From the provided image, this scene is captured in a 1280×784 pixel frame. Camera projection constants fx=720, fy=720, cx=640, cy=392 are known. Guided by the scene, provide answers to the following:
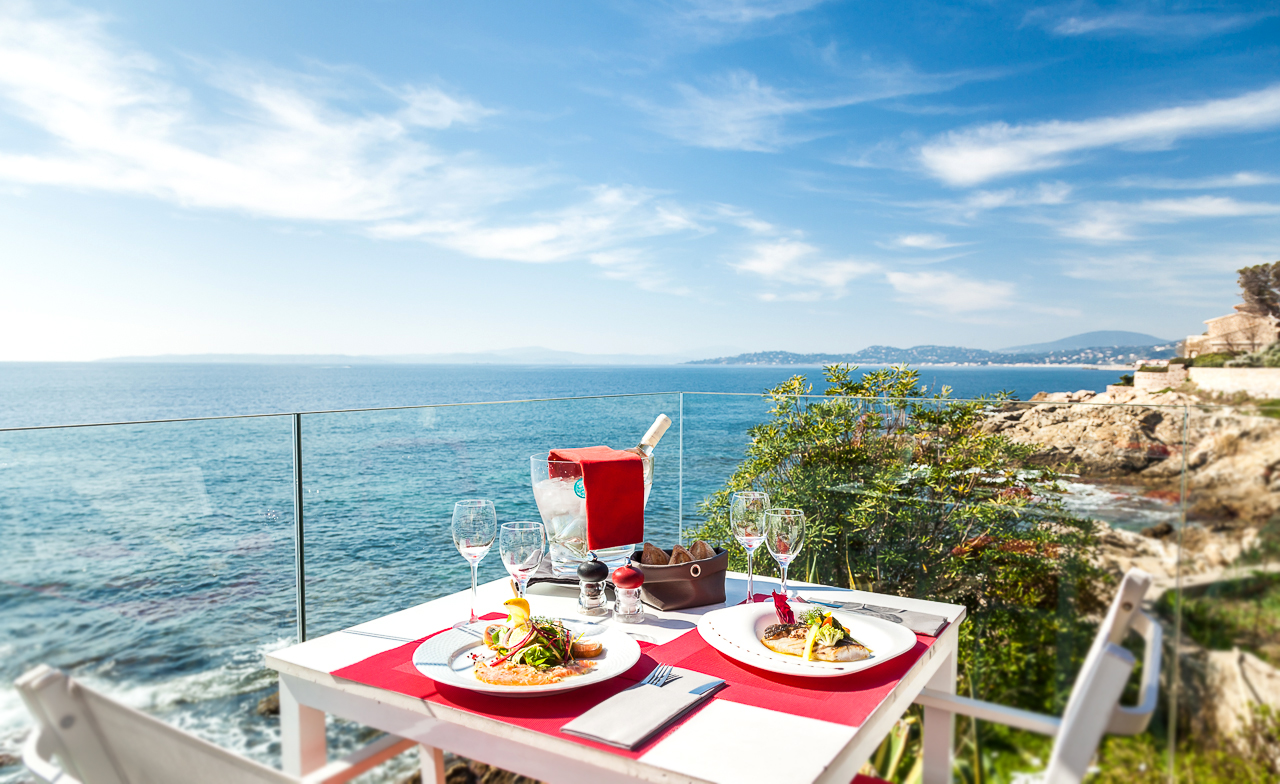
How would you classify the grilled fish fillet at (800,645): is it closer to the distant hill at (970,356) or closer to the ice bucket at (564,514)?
the ice bucket at (564,514)

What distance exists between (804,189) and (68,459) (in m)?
34.4

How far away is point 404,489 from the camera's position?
2514 millimetres

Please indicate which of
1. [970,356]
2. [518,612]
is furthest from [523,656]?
[970,356]

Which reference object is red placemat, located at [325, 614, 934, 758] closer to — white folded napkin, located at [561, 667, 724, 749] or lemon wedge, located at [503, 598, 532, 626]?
white folded napkin, located at [561, 667, 724, 749]

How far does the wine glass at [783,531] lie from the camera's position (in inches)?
58.8

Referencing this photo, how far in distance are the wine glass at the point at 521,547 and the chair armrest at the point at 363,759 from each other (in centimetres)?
35

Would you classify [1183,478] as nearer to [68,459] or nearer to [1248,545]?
[1248,545]

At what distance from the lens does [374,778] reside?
125 cm

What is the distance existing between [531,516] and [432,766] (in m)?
1.46

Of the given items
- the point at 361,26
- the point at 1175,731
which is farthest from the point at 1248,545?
the point at 361,26

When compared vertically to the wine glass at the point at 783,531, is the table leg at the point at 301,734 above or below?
below

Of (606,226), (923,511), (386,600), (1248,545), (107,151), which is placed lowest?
(386,600)

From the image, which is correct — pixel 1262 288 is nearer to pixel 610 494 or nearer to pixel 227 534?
pixel 610 494

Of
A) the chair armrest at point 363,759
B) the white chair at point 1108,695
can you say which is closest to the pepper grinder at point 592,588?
the chair armrest at point 363,759
